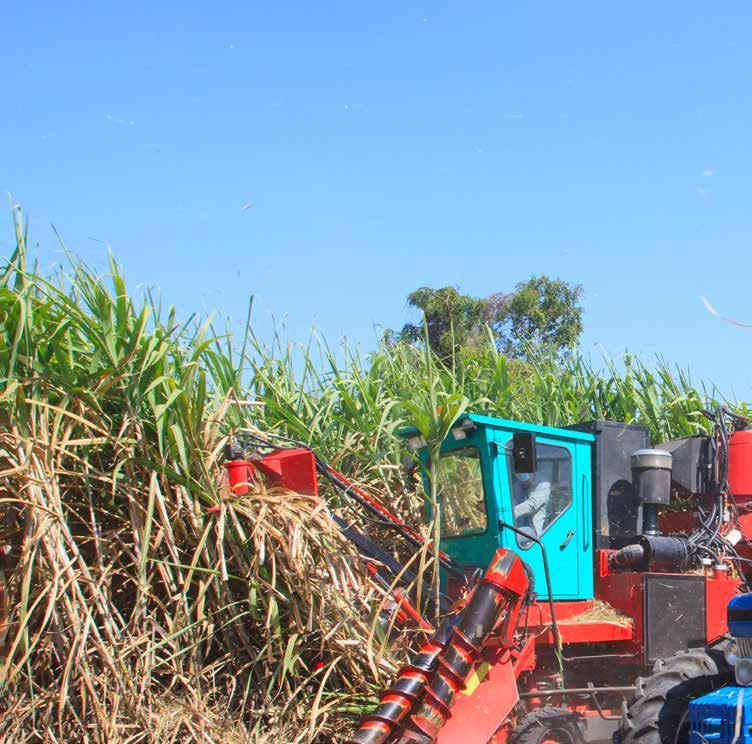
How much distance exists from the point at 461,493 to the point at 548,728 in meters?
1.48

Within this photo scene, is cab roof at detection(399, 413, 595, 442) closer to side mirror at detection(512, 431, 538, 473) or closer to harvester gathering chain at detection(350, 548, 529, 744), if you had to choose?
side mirror at detection(512, 431, 538, 473)

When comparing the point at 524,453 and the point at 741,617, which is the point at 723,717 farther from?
the point at 524,453

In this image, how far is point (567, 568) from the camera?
239 inches

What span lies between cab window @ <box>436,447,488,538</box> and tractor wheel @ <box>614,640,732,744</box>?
4.39 feet

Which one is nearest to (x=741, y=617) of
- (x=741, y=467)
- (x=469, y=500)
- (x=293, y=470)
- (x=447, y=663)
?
(x=447, y=663)

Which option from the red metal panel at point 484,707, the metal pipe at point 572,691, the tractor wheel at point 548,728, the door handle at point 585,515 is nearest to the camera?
the red metal panel at point 484,707

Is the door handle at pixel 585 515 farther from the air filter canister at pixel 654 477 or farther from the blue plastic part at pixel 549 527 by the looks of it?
the air filter canister at pixel 654 477

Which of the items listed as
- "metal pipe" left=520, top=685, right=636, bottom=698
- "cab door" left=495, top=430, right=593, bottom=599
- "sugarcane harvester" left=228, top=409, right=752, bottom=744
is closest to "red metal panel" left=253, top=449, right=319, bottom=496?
"sugarcane harvester" left=228, top=409, right=752, bottom=744

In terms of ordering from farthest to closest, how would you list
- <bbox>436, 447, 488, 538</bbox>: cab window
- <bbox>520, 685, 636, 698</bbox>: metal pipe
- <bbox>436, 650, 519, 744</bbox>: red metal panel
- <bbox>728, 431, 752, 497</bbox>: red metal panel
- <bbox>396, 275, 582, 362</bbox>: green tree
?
<bbox>396, 275, 582, 362</bbox>: green tree, <bbox>728, 431, 752, 497</bbox>: red metal panel, <bbox>436, 447, 488, 538</bbox>: cab window, <bbox>520, 685, 636, 698</bbox>: metal pipe, <bbox>436, 650, 519, 744</bbox>: red metal panel

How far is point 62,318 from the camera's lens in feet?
17.4

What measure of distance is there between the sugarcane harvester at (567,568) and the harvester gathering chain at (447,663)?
1 centimetres

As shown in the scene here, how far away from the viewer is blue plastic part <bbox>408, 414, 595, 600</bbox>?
581 cm

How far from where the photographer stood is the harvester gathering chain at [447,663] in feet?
15.6

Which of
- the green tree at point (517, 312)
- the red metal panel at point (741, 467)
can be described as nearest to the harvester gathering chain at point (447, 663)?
the red metal panel at point (741, 467)
